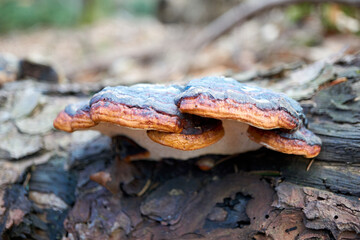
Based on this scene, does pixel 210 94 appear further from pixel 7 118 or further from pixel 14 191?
pixel 7 118

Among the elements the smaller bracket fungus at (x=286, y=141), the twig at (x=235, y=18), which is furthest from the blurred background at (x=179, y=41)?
the smaller bracket fungus at (x=286, y=141)

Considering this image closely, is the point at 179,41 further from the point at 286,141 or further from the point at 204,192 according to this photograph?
the point at 286,141

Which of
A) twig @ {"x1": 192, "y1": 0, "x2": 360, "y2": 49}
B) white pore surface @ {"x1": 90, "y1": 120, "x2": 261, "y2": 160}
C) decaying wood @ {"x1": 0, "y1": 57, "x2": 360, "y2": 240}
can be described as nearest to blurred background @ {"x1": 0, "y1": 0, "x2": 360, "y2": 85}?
twig @ {"x1": 192, "y1": 0, "x2": 360, "y2": 49}

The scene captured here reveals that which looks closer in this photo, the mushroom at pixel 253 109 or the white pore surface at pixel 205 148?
the mushroom at pixel 253 109

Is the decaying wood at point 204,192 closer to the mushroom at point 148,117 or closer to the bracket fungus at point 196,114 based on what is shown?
the bracket fungus at point 196,114

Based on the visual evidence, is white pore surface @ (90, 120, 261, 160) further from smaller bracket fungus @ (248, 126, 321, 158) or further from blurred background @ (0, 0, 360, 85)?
blurred background @ (0, 0, 360, 85)

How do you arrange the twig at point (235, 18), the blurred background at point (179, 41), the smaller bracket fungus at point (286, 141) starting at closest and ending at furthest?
the smaller bracket fungus at point (286, 141), the blurred background at point (179, 41), the twig at point (235, 18)

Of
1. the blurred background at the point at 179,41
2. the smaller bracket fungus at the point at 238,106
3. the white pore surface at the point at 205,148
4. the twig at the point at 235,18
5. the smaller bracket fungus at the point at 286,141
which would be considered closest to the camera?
the smaller bracket fungus at the point at 238,106
